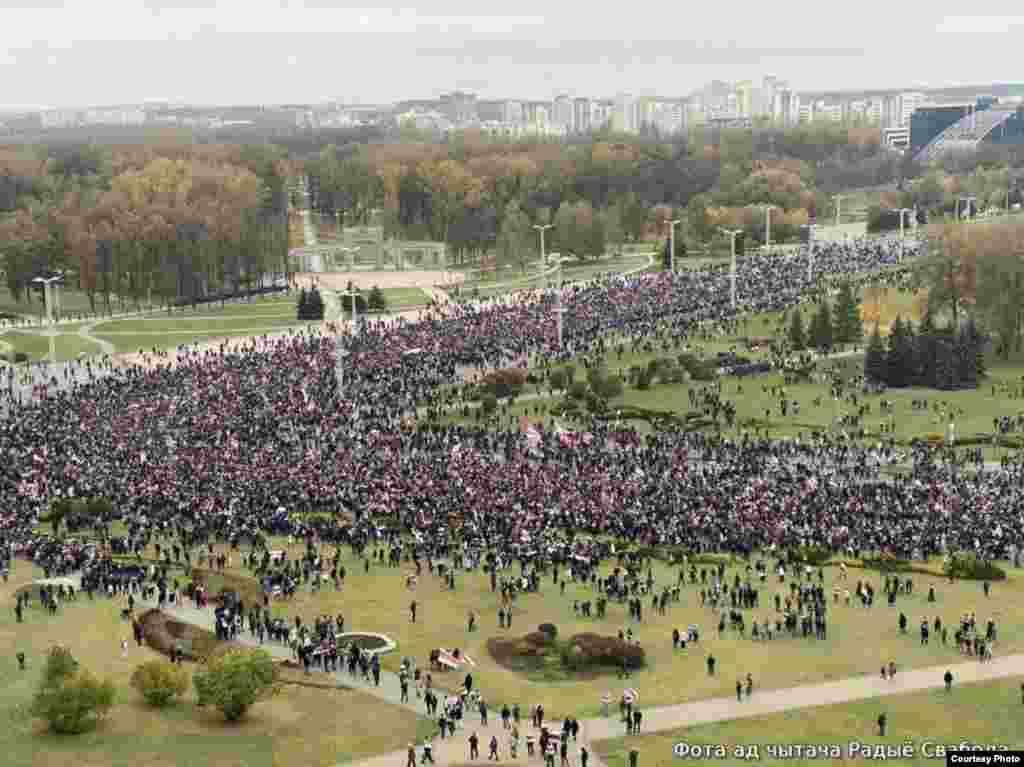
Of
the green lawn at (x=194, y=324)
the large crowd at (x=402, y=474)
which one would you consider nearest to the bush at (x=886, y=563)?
the large crowd at (x=402, y=474)

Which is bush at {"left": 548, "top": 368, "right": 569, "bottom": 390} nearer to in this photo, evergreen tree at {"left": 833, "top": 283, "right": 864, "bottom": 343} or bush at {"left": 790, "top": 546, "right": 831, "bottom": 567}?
evergreen tree at {"left": 833, "top": 283, "right": 864, "bottom": 343}

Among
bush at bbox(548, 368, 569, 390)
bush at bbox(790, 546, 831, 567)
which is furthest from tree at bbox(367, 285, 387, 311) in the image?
bush at bbox(790, 546, 831, 567)

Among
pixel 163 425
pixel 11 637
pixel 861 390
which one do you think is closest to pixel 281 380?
pixel 163 425

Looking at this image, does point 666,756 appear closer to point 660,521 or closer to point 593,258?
point 660,521

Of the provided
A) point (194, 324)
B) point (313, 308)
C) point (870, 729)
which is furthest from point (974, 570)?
point (194, 324)

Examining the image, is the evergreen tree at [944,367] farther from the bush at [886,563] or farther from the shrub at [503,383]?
the bush at [886,563]
